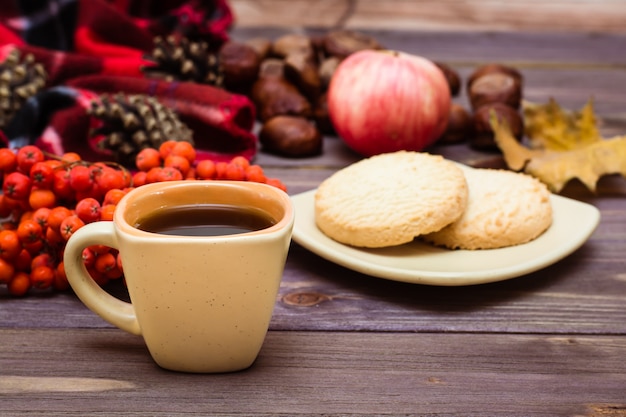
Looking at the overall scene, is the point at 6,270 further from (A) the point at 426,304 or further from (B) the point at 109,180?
(A) the point at 426,304

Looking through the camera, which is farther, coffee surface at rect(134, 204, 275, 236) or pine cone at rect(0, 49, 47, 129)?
pine cone at rect(0, 49, 47, 129)

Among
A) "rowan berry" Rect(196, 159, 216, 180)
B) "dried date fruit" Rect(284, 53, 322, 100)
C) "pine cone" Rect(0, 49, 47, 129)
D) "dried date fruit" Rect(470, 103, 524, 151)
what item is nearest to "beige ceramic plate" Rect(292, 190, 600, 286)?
"rowan berry" Rect(196, 159, 216, 180)

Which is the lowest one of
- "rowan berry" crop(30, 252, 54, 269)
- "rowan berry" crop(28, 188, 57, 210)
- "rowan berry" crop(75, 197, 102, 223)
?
"rowan berry" crop(30, 252, 54, 269)

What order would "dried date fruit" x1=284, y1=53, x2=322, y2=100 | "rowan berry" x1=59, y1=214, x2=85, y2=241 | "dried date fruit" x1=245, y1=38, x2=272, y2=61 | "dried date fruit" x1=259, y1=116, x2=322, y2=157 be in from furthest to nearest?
"dried date fruit" x1=245, y1=38, x2=272, y2=61
"dried date fruit" x1=284, y1=53, x2=322, y2=100
"dried date fruit" x1=259, y1=116, x2=322, y2=157
"rowan berry" x1=59, y1=214, x2=85, y2=241

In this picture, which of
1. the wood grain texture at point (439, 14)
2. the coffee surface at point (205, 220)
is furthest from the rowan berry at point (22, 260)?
the wood grain texture at point (439, 14)

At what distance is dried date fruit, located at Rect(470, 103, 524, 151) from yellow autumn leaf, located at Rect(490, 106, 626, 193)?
70 millimetres

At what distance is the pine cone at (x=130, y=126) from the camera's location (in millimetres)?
1084

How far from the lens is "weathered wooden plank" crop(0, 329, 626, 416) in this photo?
61cm

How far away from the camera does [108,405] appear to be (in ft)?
1.99

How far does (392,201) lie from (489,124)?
0.46 meters

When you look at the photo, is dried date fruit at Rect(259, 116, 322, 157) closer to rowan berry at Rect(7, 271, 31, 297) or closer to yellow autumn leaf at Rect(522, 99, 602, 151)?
yellow autumn leaf at Rect(522, 99, 602, 151)

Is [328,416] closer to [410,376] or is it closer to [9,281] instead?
[410,376]

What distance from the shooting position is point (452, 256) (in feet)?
2.71

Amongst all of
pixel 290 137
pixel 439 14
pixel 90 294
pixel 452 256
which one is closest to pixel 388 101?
pixel 290 137
